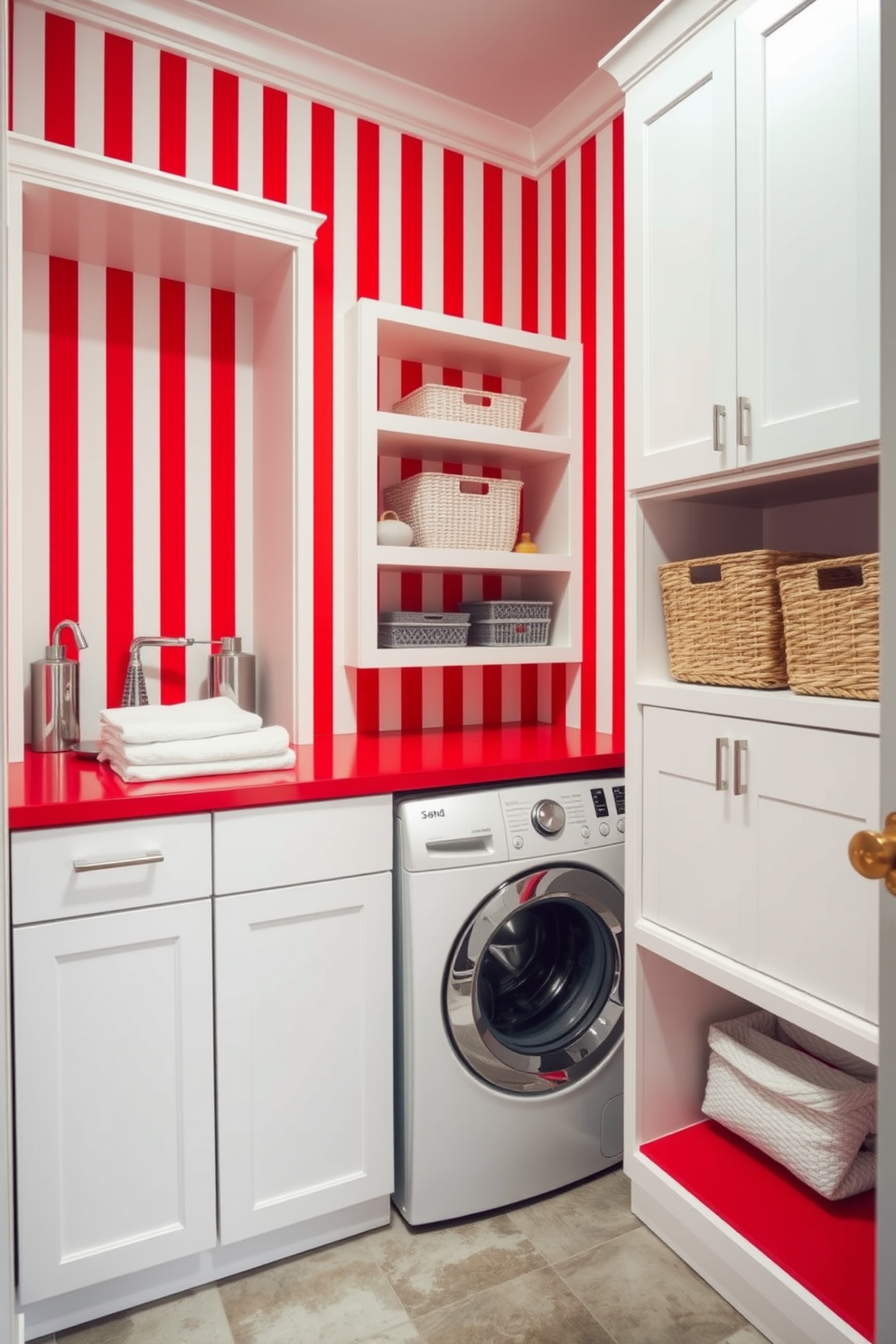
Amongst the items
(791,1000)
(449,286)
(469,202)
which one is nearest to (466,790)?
(791,1000)

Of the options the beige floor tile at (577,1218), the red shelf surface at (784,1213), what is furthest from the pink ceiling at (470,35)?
the beige floor tile at (577,1218)

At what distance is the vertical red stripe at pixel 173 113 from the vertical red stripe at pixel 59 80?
202mm

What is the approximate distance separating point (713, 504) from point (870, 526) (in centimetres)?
32

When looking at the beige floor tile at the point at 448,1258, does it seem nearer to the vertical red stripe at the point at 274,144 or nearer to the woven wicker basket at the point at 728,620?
the woven wicker basket at the point at 728,620

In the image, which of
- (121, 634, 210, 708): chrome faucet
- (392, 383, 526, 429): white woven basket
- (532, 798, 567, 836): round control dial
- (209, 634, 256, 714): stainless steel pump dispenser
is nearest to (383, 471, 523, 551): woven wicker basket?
(392, 383, 526, 429): white woven basket

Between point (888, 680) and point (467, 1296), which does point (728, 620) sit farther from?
point (467, 1296)

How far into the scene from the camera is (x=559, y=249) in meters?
2.62

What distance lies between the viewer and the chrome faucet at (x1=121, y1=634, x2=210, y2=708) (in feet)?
6.90

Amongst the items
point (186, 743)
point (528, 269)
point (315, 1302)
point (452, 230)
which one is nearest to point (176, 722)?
point (186, 743)

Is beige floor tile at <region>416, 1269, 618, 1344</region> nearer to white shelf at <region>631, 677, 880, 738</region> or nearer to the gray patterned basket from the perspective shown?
white shelf at <region>631, 677, 880, 738</region>

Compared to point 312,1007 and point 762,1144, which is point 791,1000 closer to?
point 762,1144

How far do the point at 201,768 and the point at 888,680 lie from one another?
1.29 metres

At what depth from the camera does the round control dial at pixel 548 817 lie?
189 centimetres

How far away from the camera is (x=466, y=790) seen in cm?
187
